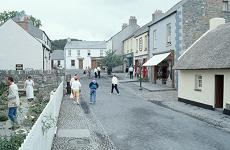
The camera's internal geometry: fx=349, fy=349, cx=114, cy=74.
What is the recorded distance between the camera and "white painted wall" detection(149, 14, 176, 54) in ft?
98.3

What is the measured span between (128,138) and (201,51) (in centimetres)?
1137

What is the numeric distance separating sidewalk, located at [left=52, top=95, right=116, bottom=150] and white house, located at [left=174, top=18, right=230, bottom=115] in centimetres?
694

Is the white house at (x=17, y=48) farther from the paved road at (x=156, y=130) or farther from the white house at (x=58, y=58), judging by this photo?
the white house at (x=58, y=58)

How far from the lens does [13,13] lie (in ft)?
249

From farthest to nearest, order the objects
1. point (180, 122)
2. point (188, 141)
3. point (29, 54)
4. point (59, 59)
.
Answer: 1. point (59, 59)
2. point (29, 54)
3. point (180, 122)
4. point (188, 141)

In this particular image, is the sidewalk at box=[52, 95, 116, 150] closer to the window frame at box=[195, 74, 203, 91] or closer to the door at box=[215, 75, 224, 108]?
the door at box=[215, 75, 224, 108]

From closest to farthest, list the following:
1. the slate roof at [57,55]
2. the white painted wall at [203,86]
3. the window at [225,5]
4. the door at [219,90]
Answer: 1. the white painted wall at [203,86]
2. the door at [219,90]
3. the window at [225,5]
4. the slate roof at [57,55]

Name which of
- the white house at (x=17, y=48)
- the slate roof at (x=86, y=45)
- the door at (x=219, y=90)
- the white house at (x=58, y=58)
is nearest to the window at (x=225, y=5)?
the door at (x=219, y=90)

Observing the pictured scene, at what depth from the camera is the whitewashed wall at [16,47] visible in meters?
41.6

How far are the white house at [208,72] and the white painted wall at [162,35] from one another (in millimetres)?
5983

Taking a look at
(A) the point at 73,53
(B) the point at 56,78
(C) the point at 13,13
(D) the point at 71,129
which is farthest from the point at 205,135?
(C) the point at 13,13

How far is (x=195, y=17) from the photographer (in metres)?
28.5

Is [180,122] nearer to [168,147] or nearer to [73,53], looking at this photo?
[168,147]

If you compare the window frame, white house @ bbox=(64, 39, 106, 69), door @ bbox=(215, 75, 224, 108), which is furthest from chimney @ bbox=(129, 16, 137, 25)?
door @ bbox=(215, 75, 224, 108)
